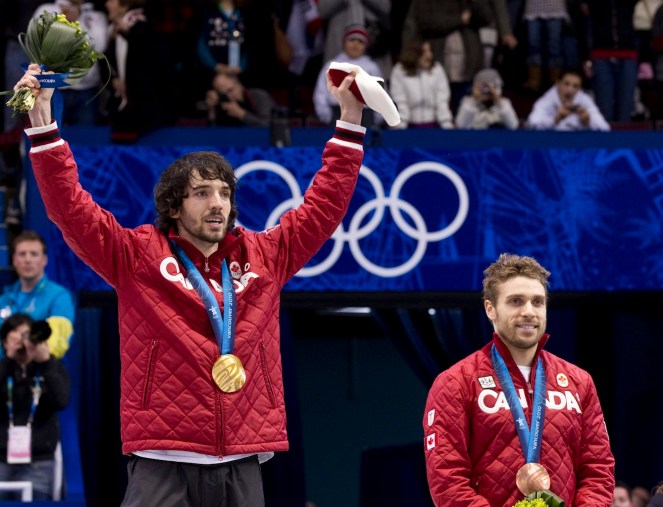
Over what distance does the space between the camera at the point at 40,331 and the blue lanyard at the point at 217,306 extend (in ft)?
12.5

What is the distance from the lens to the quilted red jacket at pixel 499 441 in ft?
16.4

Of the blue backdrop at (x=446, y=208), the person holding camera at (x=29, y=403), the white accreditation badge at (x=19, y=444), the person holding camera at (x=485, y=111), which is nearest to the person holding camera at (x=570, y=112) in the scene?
the person holding camera at (x=485, y=111)

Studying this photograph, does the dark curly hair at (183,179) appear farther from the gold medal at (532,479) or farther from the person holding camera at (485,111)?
the person holding camera at (485,111)

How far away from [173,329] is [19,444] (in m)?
4.37

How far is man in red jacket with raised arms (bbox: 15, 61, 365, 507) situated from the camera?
4570 mm

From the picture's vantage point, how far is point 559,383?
5.18 metres

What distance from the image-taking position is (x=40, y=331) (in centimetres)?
838

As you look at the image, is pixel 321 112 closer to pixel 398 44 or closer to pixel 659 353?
pixel 398 44

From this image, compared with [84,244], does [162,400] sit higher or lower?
lower

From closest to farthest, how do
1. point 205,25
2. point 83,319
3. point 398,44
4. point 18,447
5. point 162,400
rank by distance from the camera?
point 162,400 < point 18,447 < point 83,319 < point 205,25 < point 398,44

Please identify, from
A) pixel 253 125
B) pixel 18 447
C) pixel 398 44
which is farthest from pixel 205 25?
pixel 18 447

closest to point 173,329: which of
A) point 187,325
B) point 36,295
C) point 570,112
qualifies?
point 187,325

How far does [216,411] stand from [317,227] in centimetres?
72

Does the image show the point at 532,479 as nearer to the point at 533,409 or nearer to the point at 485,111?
the point at 533,409
